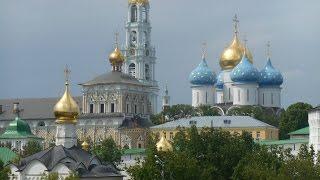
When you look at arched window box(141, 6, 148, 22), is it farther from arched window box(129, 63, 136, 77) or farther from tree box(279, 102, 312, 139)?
tree box(279, 102, 312, 139)

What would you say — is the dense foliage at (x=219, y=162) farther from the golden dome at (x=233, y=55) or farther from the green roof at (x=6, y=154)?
the golden dome at (x=233, y=55)

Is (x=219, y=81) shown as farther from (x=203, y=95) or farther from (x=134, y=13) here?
(x=134, y=13)

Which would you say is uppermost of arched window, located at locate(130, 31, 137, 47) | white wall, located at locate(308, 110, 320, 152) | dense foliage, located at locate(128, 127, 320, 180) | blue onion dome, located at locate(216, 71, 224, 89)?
arched window, located at locate(130, 31, 137, 47)

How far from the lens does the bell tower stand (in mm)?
108375

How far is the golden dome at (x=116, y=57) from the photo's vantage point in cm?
9838

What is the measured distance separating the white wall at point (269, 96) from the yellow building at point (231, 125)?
11.4m

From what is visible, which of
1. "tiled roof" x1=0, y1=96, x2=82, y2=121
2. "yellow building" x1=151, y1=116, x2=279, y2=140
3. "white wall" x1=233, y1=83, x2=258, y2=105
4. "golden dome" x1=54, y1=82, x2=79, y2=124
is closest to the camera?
"golden dome" x1=54, y1=82, x2=79, y2=124

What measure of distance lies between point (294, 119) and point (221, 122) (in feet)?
19.2

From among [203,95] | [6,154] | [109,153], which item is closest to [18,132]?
[109,153]

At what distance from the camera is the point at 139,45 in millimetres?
108625

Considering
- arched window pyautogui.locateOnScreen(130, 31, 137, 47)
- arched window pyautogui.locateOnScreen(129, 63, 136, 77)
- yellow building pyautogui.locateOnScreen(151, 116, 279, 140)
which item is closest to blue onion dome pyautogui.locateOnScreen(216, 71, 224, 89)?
arched window pyautogui.locateOnScreen(129, 63, 136, 77)

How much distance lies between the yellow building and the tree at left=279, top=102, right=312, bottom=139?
4.84 feet

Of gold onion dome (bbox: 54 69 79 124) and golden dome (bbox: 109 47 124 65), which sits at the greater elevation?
golden dome (bbox: 109 47 124 65)

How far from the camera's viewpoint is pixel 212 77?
97.9 metres
